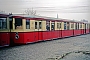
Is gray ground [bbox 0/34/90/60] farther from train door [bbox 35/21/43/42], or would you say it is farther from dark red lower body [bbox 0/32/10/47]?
train door [bbox 35/21/43/42]

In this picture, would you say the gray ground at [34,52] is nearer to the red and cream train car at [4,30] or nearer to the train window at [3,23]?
the red and cream train car at [4,30]

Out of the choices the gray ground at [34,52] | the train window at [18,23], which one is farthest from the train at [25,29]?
the gray ground at [34,52]

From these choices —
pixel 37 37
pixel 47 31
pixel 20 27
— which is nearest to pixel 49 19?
pixel 47 31

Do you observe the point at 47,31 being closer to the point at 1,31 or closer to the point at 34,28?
the point at 34,28

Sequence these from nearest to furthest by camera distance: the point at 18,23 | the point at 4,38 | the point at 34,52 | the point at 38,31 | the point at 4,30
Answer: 1. the point at 34,52
2. the point at 4,38
3. the point at 4,30
4. the point at 18,23
5. the point at 38,31

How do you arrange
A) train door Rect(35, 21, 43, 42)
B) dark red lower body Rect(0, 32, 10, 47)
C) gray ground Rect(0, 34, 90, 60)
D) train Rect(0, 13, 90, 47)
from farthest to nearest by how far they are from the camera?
train door Rect(35, 21, 43, 42)
train Rect(0, 13, 90, 47)
dark red lower body Rect(0, 32, 10, 47)
gray ground Rect(0, 34, 90, 60)

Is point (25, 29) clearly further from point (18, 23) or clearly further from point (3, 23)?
point (3, 23)

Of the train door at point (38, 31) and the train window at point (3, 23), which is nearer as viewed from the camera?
the train window at point (3, 23)

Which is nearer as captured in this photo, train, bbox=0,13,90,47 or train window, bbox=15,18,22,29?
train, bbox=0,13,90,47

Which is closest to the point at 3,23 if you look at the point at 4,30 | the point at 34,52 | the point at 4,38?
the point at 4,30

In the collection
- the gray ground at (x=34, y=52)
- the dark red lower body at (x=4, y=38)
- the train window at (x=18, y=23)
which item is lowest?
the gray ground at (x=34, y=52)

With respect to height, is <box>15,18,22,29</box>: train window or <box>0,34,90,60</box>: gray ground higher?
<box>15,18,22,29</box>: train window

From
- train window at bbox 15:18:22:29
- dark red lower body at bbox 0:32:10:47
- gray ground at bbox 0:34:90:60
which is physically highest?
train window at bbox 15:18:22:29

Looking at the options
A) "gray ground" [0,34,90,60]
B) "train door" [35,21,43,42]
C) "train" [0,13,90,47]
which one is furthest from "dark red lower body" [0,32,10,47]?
"train door" [35,21,43,42]
